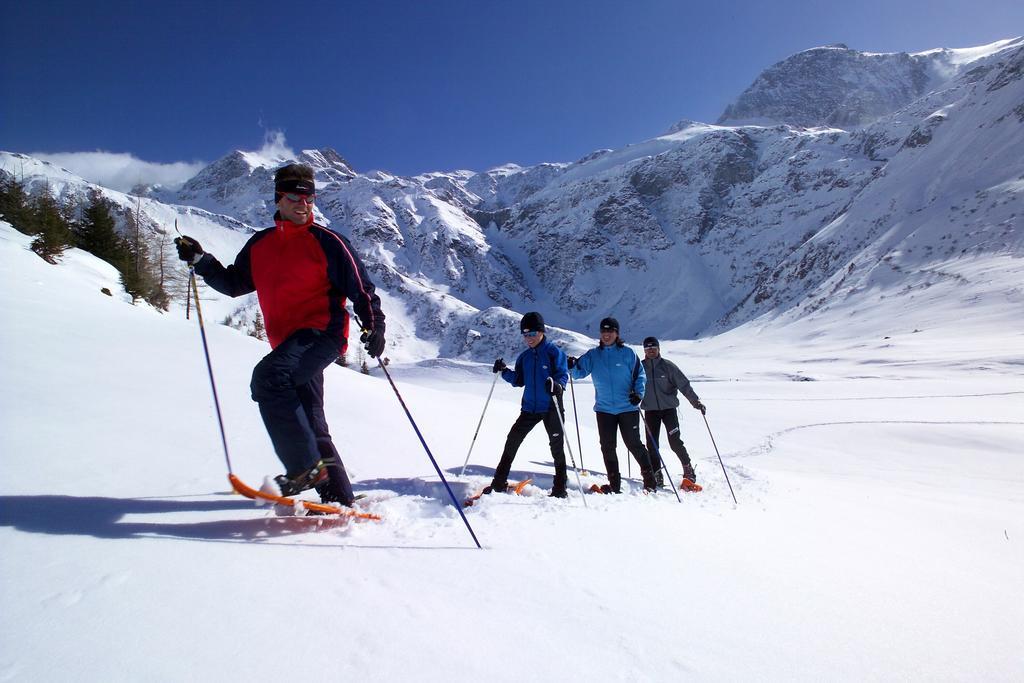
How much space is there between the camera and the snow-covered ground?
1.53 metres

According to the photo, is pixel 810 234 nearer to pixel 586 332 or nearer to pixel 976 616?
pixel 586 332

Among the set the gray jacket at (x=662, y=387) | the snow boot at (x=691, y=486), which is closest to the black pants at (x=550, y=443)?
the snow boot at (x=691, y=486)

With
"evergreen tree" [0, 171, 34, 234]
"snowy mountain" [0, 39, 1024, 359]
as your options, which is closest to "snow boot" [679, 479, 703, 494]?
"evergreen tree" [0, 171, 34, 234]

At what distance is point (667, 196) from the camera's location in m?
142

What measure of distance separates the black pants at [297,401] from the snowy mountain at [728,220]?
62.2 metres

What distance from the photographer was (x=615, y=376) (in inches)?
226

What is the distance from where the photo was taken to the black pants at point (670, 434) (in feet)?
22.3

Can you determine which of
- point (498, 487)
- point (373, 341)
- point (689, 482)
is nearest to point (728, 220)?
point (689, 482)

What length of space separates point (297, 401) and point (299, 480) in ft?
1.48

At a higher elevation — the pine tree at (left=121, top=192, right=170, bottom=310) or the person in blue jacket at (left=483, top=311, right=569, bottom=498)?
the pine tree at (left=121, top=192, right=170, bottom=310)

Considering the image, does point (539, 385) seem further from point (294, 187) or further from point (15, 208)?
point (15, 208)

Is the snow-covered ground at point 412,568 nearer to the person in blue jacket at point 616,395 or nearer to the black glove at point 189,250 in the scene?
the person in blue jacket at point 616,395

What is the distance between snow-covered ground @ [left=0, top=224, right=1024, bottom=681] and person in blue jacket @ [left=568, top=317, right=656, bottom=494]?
87 cm

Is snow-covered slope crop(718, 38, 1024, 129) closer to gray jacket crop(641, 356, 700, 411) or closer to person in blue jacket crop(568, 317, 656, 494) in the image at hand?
gray jacket crop(641, 356, 700, 411)
